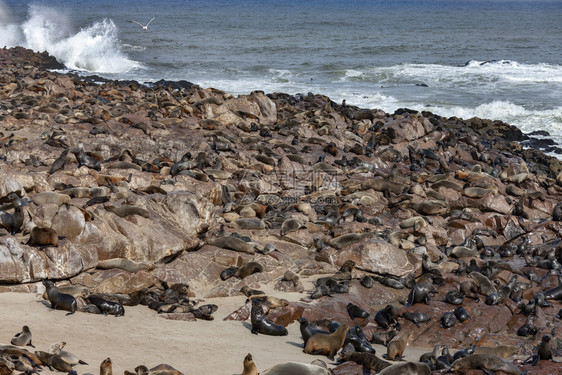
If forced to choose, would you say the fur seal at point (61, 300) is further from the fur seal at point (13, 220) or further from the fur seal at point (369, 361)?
the fur seal at point (369, 361)

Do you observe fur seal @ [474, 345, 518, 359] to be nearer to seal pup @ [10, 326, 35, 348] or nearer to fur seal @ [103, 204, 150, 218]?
seal pup @ [10, 326, 35, 348]

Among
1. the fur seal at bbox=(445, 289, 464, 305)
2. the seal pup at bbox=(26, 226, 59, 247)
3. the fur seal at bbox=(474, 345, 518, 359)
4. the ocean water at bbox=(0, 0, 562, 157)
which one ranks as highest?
the ocean water at bbox=(0, 0, 562, 157)

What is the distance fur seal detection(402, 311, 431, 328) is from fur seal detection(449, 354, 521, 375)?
2.35 meters

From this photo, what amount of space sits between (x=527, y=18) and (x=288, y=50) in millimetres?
51089

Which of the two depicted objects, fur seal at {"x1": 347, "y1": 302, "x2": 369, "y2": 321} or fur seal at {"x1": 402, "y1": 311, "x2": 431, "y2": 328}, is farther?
fur seal at {"x1": 402, "y1": 311, "x2": 431, "y2": 328}

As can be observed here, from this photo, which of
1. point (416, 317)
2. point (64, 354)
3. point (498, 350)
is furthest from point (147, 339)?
point (498, 350)

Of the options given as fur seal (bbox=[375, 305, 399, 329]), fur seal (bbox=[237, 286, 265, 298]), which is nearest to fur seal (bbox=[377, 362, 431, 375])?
fur seal (bbox=[375, 305, 399, 329])

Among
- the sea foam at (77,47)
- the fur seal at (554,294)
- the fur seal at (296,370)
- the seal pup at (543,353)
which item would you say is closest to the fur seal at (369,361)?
the fur seal at (296,370)

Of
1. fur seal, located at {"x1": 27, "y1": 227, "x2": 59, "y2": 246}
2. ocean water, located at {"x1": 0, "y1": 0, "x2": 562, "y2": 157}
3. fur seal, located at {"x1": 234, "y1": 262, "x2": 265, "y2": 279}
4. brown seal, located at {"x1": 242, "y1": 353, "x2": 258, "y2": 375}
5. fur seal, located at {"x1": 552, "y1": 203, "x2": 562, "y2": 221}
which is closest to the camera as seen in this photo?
brown seal, located at {"x1": 242, "y1": 353, "x2": 258, "y2": 375}

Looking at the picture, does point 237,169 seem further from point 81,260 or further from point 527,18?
point 527,18

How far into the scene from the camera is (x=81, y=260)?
31.7ft

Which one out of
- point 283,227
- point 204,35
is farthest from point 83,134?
point 204,35

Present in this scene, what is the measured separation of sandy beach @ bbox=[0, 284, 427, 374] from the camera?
717 centimetres

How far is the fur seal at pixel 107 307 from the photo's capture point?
28.4ft
